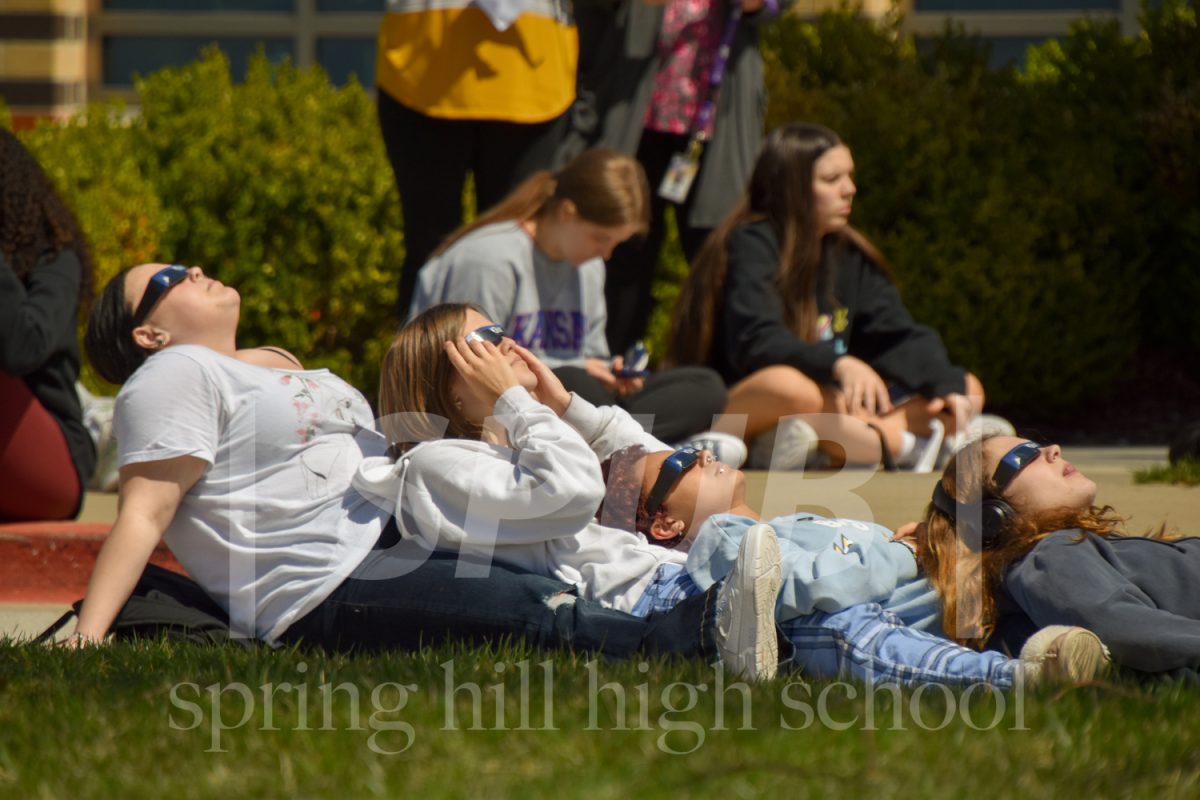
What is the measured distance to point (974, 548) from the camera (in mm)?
3389

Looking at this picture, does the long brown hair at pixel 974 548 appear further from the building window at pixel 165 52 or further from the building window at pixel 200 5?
the building window at pixel 200 5

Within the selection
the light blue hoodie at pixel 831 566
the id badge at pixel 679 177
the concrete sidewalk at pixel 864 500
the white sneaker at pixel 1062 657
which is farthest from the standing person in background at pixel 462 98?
the white sneaker at pixel 1062 657

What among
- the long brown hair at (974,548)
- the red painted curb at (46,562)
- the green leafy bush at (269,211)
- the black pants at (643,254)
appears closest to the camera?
the long brown hair at (974,548)

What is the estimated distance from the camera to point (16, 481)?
4.74m

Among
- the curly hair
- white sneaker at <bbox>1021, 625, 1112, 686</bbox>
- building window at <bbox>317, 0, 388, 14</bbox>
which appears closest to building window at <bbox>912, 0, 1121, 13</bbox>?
building window at <bbox>317, 0, 388, 14</bbox>

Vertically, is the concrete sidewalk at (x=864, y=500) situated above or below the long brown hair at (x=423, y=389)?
below

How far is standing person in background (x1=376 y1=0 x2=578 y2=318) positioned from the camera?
220 inches

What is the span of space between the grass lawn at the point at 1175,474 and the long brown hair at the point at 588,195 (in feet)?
6.28

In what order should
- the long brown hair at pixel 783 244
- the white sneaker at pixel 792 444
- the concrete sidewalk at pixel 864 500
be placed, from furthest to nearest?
the long brown hair at pixel 783 244, the white sneaker at pixel 792 444, the concrete sidewalk at pixel 864 500

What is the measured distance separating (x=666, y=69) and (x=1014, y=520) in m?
3.26

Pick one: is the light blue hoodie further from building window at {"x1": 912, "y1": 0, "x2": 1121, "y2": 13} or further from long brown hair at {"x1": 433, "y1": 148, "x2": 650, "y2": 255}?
building window at {"x1": 912, "y1": 0, "x2": 1121, "y2": 13}

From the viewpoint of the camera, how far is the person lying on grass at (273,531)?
343cm

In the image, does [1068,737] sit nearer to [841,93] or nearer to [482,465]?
[482,465]

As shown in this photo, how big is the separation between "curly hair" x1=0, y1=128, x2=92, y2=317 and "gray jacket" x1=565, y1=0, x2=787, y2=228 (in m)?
2.11
